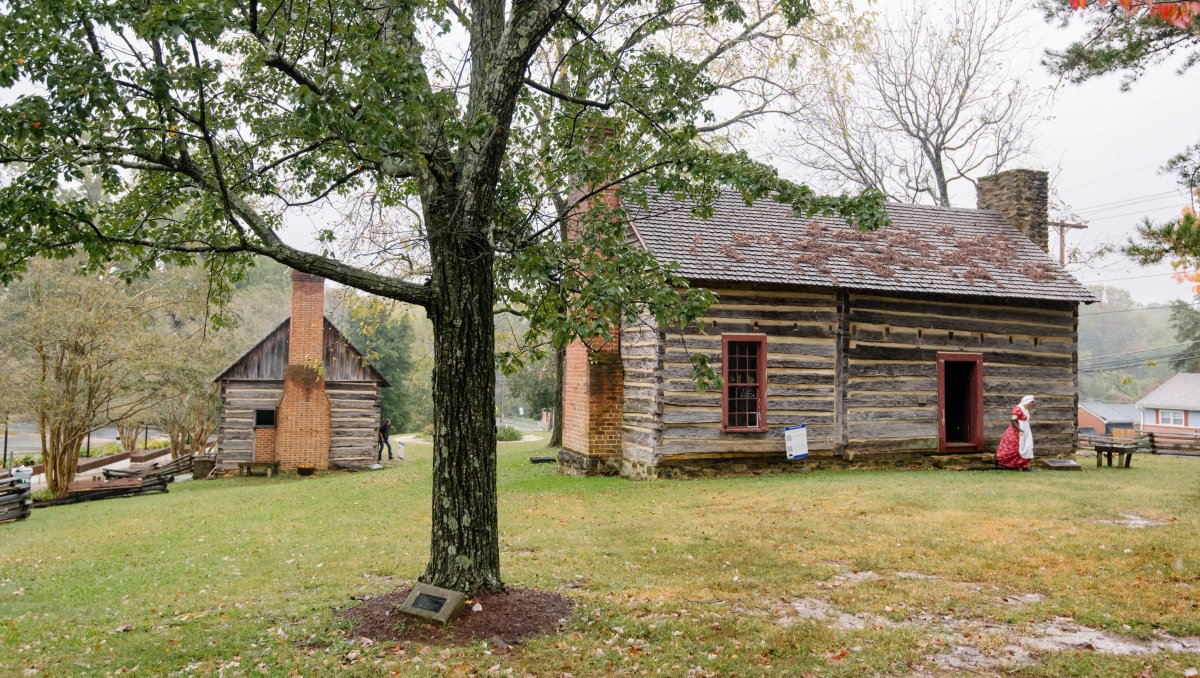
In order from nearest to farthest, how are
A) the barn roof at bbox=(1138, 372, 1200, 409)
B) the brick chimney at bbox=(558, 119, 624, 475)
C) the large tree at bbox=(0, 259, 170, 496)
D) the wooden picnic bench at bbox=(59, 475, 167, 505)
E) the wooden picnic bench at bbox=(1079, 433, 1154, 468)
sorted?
the brick chimney at bbox=(558, 119, 624, 475) → the wooden picnic bench at bbox=(1079, 433, 1154, 468) → the large tree at bbox=(0, 259, 170, 496) → the wooden picnic bench at bbox=(59, 475, 167, 505) → the barn roof at bbox=(1138, 372, 1200, 409)

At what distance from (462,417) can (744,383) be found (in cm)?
1080

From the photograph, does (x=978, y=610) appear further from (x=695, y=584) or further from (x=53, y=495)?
(x=53, y=495)

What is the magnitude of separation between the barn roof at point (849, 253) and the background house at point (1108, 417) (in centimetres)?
4212

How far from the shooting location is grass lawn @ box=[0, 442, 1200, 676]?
559 centimetres

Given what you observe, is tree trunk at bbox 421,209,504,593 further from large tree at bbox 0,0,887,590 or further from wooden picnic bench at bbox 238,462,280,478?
wooden picnic bench at bbox 238,462,280,478

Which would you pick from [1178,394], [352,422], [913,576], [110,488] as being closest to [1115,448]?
[913,576]

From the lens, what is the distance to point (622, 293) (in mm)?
5914

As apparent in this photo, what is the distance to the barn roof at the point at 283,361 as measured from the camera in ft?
77.4

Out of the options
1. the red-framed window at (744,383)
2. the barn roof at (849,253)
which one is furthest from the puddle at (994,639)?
the barn roof at (849,253)

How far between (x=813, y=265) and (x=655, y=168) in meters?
10.8

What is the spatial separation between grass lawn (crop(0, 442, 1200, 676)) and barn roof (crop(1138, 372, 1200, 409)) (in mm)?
35696

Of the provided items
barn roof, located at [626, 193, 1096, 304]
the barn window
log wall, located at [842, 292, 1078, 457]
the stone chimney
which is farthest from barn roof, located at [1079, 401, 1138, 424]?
the barn window

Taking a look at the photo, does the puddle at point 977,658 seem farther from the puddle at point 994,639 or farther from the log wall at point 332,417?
the log wall at point 332,417

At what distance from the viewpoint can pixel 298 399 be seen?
23.0 metres
